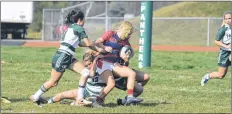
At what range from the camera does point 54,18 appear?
45.1 m

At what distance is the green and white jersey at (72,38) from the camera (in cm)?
998

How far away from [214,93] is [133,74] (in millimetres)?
3356

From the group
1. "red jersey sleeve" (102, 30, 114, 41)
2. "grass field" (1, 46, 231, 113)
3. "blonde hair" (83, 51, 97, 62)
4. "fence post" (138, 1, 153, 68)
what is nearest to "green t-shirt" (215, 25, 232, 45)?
"grass field" (1, 46, 231, 113)

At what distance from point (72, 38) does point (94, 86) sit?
87 centimetres

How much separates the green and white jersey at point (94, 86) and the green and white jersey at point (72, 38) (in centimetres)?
61

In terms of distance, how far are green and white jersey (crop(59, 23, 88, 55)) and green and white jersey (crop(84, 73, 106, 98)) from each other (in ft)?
2.00

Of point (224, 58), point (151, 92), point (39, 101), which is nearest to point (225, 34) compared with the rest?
point (224, 58)

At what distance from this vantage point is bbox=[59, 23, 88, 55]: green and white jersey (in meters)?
9.98

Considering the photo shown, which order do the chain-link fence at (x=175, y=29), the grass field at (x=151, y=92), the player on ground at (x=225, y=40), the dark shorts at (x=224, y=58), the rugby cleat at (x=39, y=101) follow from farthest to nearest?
the chain-link fence at (x=175, y=29) → the dark shorts at (x=224, y=58) → the player on ground at (x=225, y=40) → the rugby cleat at (x=39, y=101) → the grass field at (x=151, y=92)

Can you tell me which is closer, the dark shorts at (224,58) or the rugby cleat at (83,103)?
the rugby cleat at (83,103)

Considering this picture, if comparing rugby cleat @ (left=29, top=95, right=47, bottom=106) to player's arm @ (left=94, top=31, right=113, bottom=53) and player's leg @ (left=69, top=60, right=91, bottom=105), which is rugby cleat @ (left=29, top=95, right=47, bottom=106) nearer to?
player's leg @ (left=69, top=60, right=91, bottom=105)

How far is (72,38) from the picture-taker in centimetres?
1005

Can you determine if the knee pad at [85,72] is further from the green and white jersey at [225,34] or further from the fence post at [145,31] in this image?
the fence post at [145,31]

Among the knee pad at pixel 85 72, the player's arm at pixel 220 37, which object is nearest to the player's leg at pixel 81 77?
the knee pad at pixel 85 72
